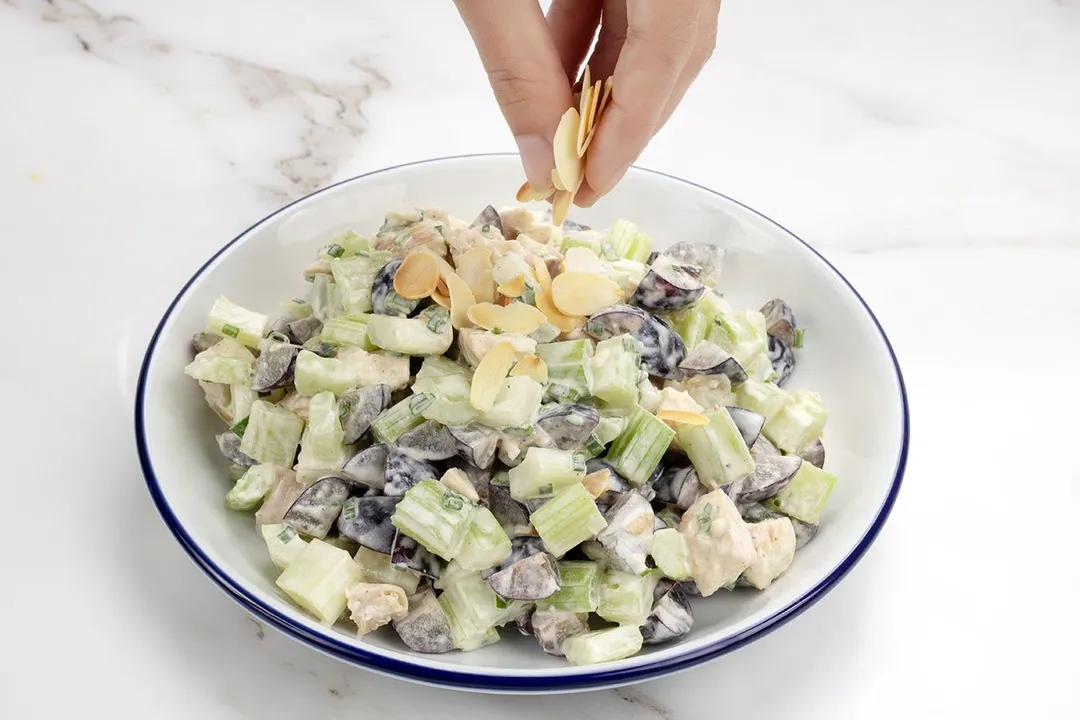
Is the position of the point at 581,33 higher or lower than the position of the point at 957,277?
higher

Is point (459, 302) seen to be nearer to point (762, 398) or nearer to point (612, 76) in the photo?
point (612, 76)

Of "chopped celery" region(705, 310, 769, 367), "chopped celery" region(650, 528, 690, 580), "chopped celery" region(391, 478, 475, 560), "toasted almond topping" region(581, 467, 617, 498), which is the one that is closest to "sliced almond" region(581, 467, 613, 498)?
"toasted almond topping" region(581, 467, 617, 498)

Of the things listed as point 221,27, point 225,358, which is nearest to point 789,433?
point 225,358

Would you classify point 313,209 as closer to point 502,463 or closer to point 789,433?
point 502,463

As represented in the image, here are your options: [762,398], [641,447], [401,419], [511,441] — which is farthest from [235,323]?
[762,398]

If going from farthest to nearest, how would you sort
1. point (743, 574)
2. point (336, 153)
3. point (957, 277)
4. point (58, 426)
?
point (336, 153)
point (957, 277)
point (58, 426)
point (743, 574)

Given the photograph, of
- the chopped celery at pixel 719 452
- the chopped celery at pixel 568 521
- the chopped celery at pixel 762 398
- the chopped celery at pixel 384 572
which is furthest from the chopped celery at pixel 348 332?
the chopped celery at pixel 762 398

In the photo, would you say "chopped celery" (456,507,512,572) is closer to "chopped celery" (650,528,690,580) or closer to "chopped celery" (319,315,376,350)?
"chopped celery" (650,528,690,580)
